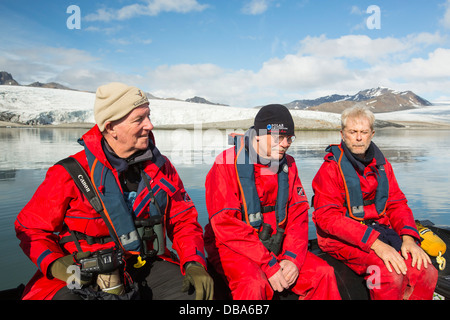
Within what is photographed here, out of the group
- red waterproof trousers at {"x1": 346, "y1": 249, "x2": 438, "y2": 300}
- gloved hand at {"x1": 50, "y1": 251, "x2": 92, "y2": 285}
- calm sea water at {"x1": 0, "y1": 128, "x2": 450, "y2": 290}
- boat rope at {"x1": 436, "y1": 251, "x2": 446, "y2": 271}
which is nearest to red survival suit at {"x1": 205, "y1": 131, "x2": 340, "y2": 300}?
red waterproof trousers at {"x1": 346, "y1": 249, "x2": 438, "y2": 300}

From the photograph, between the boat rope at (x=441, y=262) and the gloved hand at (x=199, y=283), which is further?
the boat rope at (x=441, y=262)

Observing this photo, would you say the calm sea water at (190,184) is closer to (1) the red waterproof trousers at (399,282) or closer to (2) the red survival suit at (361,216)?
(2) the red survival suit at (361,216)

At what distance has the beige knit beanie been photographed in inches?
70.2

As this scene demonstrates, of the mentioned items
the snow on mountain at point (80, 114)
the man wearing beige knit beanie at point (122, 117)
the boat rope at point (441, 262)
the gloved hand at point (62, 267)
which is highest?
the snow on mountain at point (80, 114)

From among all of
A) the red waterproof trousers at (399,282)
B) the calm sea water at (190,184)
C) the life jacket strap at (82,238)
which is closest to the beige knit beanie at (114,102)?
the life jacket strap at (82,238)

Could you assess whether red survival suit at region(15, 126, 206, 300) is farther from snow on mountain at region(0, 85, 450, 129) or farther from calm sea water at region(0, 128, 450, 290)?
snow on mountain at region(0, 85, 450, 129)

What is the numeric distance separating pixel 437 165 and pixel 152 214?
8.84 metres

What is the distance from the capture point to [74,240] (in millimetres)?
1737

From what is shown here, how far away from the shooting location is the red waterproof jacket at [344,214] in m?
2.19

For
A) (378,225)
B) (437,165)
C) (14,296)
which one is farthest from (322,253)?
(437,165)

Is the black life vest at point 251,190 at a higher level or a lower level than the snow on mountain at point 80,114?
lower

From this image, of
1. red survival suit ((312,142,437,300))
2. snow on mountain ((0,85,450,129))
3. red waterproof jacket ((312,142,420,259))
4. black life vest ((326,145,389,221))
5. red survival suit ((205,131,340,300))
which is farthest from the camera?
snow on mountain ((0,85,450,129))

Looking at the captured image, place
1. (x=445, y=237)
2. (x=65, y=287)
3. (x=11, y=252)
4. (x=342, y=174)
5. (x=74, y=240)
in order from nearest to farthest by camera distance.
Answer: (x=65, y=287)
(x=74, y=240)
(x=342, y=174)
(x=445, y=237)
(x=11, y=252)
